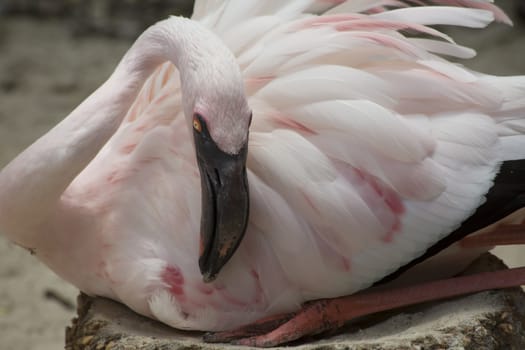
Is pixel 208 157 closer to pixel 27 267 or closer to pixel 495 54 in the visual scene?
pixel 27 267

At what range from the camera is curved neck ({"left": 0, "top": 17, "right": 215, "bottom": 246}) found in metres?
2.28

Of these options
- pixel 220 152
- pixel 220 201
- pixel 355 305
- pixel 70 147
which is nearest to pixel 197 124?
pixel 220 152

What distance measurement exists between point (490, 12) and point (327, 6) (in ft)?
1.58

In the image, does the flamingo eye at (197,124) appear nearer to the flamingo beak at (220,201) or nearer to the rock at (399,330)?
the flamingo beak at (220,201)

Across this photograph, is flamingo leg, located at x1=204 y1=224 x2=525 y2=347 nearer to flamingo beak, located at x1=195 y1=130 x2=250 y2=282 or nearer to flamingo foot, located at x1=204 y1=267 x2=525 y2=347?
flamingo foot, located at x1=204 y1=267 x2=525 y2=347

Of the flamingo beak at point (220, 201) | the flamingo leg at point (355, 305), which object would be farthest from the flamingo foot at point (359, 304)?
the flamingo beak at point (220, 201)

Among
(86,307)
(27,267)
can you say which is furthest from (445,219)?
(27,267)

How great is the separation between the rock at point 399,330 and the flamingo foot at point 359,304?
0.10 ft

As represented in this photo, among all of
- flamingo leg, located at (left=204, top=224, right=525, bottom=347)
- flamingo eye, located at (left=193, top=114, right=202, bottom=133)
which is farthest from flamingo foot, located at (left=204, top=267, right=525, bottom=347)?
flamingo eye, located at (left=193, top=114, right=202, bottom=133)

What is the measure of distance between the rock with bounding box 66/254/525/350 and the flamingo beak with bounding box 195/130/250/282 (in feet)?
0.75

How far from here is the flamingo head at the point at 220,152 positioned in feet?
6.70

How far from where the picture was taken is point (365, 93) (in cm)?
227

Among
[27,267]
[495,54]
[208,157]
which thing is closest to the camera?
[208,157]

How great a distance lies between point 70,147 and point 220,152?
1.51 feet
